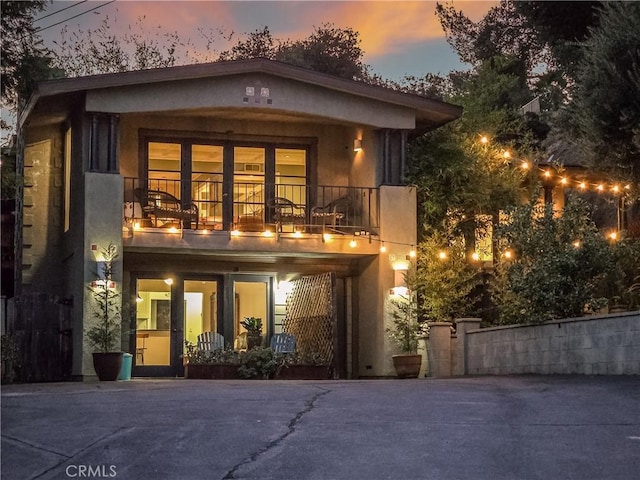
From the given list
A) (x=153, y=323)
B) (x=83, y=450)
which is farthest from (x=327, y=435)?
(x=153, y=323)

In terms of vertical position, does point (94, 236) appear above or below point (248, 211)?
below

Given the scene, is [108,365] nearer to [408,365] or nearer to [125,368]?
[125,368]

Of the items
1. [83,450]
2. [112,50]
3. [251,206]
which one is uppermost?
[112,50]

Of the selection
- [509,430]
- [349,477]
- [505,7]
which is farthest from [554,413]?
[505,7]

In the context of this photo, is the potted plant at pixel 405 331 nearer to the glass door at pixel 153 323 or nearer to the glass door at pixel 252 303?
the glass door at pixel 252 303

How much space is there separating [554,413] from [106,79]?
11.7m

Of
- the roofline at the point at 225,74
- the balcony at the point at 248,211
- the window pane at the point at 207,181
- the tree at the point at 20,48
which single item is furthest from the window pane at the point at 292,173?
the tree at the point at 20,48

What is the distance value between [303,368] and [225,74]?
18.7 feet

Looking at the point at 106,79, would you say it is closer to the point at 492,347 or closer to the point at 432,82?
the point at 492,347

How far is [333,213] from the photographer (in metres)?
20.2

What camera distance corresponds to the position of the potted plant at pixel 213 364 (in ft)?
61.2

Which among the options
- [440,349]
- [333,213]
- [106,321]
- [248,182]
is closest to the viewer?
[106,321]

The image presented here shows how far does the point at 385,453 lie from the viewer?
7.71 metres

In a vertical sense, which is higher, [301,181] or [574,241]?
[301,181]
